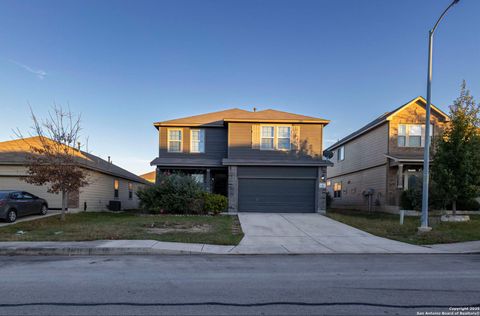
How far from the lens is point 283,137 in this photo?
1962 cm

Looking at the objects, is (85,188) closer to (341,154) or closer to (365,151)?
(365,151)

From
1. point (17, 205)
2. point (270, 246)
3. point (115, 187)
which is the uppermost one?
point (115, 187)

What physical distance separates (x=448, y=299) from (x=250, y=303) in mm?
3156

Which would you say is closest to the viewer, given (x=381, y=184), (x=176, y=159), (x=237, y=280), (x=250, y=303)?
(x=250, y=303)

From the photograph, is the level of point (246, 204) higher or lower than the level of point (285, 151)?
lower

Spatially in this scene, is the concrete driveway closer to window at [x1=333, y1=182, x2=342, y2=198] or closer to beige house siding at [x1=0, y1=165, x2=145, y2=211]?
beige house siding at [x1=0, y1=165, x2=145, y2=211]

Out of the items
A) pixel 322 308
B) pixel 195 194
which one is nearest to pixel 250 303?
pixel 322 308

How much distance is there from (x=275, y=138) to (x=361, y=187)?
33.1 ft

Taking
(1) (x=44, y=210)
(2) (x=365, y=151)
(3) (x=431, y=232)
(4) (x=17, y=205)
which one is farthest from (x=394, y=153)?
(4) (x=17, y=205)

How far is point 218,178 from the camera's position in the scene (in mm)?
21875

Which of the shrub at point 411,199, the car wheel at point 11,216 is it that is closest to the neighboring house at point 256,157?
the shrub at point 411,199

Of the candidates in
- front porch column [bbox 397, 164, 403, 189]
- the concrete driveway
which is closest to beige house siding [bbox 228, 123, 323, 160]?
front porch column [bbox 397, 164, 403, 189]

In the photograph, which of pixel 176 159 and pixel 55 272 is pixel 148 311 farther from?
pixel 176 159

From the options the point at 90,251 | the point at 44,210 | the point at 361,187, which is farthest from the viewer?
the point at 361,187
